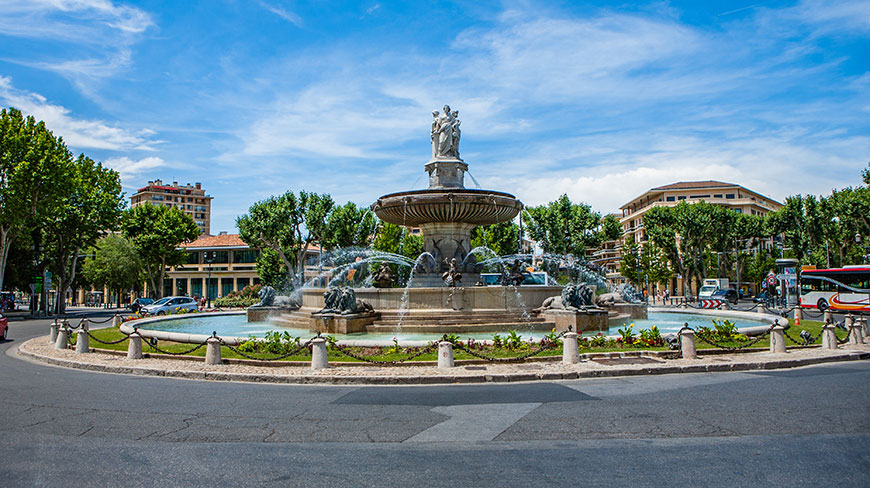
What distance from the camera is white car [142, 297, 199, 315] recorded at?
33.7m

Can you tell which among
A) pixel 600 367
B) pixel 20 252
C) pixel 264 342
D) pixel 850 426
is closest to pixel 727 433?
pixel 850 426

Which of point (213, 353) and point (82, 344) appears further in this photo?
point (82, 344)

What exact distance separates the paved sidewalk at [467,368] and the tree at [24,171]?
2584 centimetres

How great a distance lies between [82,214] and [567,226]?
39.7 m

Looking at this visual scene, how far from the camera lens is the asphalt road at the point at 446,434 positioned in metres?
5.25

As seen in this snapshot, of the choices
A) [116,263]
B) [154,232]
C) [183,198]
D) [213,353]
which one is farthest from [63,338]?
[183,198]

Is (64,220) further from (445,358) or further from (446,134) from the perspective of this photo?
(445,358)

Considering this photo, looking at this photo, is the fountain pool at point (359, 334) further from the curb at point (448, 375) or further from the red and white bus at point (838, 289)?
the red and white bus at point (838, 289)

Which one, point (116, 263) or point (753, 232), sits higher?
point (753, 232)

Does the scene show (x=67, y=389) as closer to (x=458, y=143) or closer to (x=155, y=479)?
(x=155, y=479)

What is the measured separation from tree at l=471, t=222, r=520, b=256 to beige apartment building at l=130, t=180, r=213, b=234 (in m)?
84.6

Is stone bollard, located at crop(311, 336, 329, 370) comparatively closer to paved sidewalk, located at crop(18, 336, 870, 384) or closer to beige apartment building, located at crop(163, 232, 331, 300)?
paved sidewalk, located at crop(18, 336, 870, 384)

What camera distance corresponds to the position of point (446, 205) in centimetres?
2144

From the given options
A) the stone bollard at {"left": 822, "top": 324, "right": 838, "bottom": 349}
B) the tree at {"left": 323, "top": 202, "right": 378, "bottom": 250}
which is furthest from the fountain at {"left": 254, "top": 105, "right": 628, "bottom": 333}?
the tree at {"left": 323, "top": 202, "right": 378, "bottom": 250}
